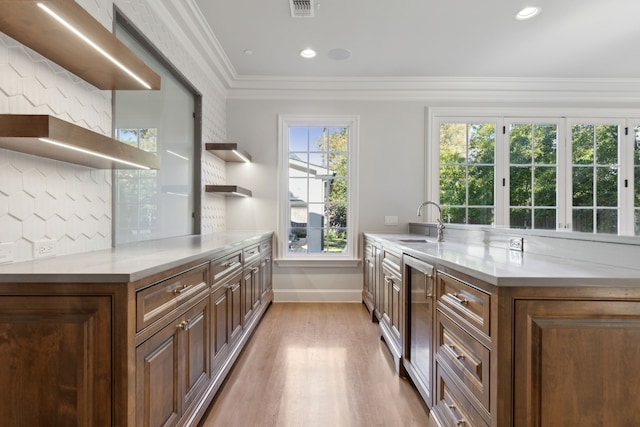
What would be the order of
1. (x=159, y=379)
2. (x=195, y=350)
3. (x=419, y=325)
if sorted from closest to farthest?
(x=159, y=379)
(x=195, y=350)
(x=419, y=325)

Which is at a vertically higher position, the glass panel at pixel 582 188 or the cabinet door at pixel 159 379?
the glass panel at pixel 582 188

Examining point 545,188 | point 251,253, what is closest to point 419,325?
point 251,253

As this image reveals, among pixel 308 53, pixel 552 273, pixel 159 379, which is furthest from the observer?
pixel 308 53

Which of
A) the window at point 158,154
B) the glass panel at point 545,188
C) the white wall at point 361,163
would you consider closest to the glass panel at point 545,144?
the glass panel at point 545,188

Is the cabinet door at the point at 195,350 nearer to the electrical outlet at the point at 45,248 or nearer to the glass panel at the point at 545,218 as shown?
the electrical outlet at the point at 45,248

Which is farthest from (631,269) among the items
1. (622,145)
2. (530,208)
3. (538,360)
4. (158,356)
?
(622,145)

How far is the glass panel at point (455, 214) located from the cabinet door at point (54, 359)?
3844 millimetres

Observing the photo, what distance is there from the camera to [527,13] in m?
2.70

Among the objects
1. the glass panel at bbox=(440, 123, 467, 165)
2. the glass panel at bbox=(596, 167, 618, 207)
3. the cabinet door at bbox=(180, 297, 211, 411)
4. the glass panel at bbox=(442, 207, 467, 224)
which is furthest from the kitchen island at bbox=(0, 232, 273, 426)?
the glass panel at bbox=(596, 167, 618, 207)

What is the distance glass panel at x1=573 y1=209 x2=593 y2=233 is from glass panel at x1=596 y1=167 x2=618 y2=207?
189mm

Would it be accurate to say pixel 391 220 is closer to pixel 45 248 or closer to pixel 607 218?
pixel 607 218

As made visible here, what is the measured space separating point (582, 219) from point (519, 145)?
121cm

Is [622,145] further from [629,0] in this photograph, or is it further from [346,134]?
[346,134]

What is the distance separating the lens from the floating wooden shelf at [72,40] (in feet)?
3.65
